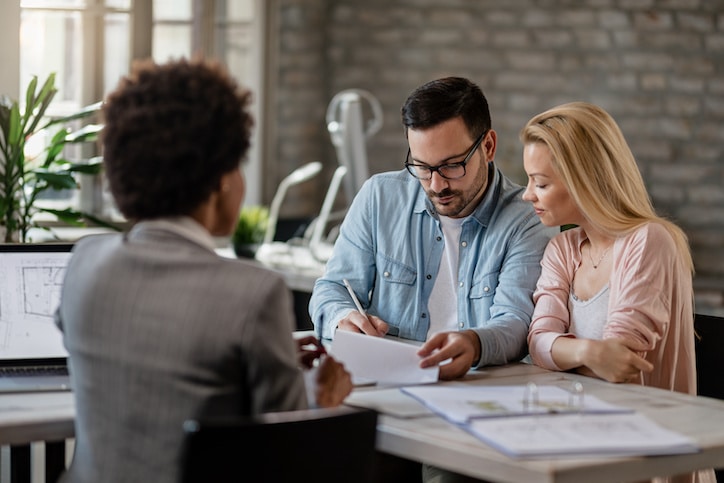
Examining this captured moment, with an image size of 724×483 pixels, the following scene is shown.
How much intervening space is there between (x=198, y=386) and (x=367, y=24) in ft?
17.6

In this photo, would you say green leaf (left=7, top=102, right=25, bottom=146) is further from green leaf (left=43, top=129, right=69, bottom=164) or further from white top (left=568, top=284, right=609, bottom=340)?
white top (left=568, top=284, right=609, bottom=340)

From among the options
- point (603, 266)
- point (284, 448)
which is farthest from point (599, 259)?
point (284, 448)

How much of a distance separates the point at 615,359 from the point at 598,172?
15.4 inches

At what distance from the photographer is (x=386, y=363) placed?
1966mm

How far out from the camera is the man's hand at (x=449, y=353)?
1.95m

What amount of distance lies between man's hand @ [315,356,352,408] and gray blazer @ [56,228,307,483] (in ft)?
0.71

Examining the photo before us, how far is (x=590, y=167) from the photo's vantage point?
2139mm

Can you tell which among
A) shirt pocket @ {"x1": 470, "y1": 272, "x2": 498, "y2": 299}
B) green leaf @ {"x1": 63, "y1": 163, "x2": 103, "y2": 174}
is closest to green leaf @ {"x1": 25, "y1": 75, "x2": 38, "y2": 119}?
green leaf @ {"x1": 63, "y1": 163, "x2": 103, "y2": 174}

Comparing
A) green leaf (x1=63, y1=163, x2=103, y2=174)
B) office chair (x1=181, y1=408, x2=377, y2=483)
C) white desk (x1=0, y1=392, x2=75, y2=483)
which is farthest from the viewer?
green leaf (x1=63, y1=163, x2=103, y2=174)

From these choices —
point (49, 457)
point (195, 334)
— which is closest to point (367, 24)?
point (49, 457)

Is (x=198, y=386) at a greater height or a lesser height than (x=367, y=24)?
lesser

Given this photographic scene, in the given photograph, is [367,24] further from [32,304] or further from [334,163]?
[32,304]

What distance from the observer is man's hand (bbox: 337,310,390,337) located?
2.25 meters

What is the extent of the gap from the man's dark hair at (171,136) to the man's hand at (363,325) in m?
0.82
